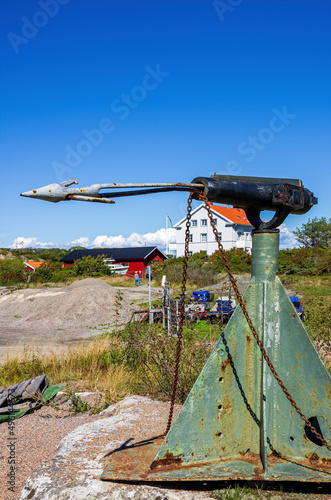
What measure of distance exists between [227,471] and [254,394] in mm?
446

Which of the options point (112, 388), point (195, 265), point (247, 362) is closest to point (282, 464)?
point (247, 362)

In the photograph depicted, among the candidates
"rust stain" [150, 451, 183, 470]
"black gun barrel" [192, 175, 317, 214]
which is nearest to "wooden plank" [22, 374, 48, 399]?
"rust stain" [150, 451, 183, 470]

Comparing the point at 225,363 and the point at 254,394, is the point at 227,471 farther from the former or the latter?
the point at 225,363

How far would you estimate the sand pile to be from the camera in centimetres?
1612

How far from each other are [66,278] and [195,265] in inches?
383

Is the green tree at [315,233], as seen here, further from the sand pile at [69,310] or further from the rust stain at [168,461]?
the rust stain at [168,461]

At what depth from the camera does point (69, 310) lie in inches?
678

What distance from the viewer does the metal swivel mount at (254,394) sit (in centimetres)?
240

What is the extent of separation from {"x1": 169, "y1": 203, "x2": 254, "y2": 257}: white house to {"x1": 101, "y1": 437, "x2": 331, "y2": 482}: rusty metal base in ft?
120

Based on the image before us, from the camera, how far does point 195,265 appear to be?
28.5 meters

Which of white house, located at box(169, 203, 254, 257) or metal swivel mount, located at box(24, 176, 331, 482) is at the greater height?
white house, located at box(169, 203, 254, 257)

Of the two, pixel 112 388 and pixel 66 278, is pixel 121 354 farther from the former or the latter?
pixel 66 278

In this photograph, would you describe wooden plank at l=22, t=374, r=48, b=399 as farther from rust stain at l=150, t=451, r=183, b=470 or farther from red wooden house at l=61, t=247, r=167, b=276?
red wooden house at l=61, t=247, r=167, b=276

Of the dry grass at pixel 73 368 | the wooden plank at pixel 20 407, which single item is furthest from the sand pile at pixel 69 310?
the wooden plank at pixel 20 407
